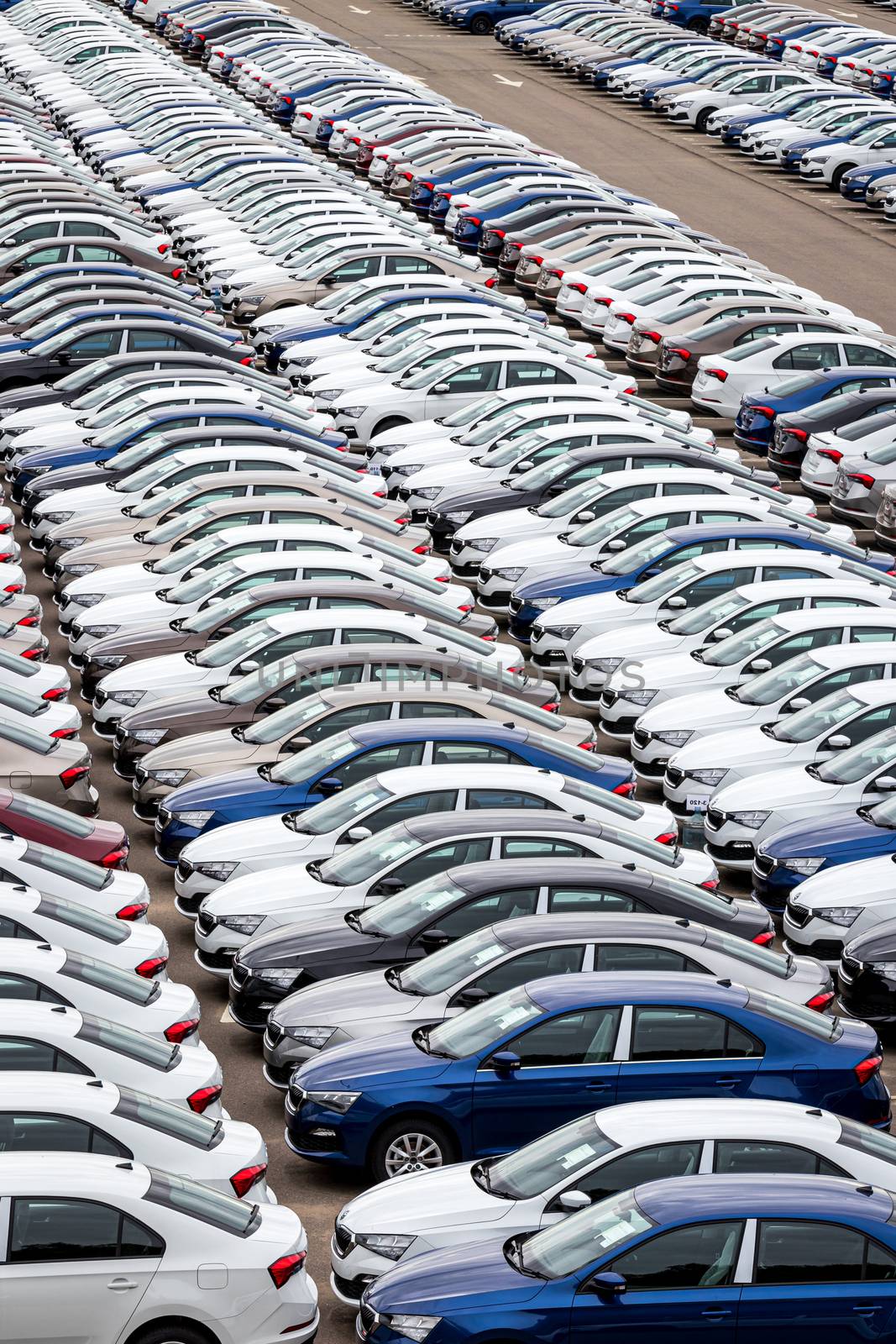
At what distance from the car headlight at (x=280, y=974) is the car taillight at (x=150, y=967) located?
581 mm

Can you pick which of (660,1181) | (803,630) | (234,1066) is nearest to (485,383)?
(803,630)

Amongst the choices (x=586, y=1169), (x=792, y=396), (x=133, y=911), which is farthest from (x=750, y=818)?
(x=792, y=396)

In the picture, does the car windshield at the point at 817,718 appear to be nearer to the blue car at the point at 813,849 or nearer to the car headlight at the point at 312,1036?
the blue car at the point at 813,849

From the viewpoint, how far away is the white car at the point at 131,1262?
8984 millimetres

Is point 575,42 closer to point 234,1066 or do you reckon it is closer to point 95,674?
point 95,674

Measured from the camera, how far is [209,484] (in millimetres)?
19891

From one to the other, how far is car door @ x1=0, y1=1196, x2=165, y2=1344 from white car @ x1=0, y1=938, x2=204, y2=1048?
2.21m

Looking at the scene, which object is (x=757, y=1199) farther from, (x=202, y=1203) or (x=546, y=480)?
(x=546, y=480)

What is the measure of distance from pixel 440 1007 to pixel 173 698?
5.23m

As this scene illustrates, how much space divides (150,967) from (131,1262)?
3.48m

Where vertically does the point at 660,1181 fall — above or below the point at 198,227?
above

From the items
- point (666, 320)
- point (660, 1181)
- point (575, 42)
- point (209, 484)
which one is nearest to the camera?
point (660, 1181)

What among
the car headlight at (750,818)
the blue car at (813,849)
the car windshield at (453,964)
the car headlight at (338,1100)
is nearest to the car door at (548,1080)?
the car headlight at (338,1100)

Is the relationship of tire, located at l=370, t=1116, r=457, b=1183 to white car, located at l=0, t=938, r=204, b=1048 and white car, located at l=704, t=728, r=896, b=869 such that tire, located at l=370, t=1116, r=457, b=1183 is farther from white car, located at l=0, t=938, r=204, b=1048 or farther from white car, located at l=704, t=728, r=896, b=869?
white car, located at l=704, t=728, r=896, b=869
